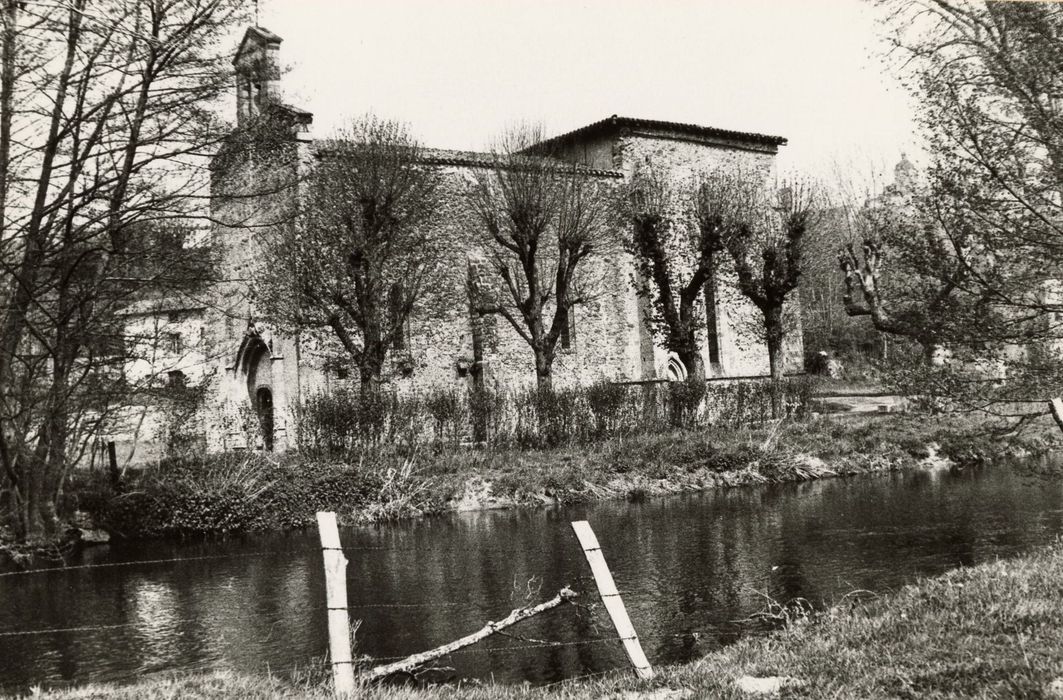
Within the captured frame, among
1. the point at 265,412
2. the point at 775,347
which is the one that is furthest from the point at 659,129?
the point at 265,412

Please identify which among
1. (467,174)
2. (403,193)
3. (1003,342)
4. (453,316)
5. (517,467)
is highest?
(467,174)

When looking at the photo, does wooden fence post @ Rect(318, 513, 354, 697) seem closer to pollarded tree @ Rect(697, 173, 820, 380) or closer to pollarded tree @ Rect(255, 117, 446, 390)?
pollarded tree @ Rect(255, 117, 446, 390)

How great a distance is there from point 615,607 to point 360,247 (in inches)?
601

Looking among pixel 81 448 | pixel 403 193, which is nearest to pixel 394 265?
pixel 403 193

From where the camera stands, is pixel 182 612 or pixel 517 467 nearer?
pixel 182 612

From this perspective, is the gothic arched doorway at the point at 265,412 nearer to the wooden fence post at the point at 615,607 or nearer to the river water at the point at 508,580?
the river water at the point at 508,580

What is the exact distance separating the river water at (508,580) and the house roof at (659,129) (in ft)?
51.4

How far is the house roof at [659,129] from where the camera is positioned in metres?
29.4

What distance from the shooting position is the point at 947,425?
2273cm

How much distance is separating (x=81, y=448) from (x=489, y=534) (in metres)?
7.61

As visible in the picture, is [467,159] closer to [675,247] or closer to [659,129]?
[675,247]

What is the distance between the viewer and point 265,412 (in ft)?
82.2

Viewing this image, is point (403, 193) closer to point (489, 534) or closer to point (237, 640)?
point (489, 534)

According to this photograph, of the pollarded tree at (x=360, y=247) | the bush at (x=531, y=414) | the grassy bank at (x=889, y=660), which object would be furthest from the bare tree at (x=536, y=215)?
the grassy bank at (x=889, y=660)
